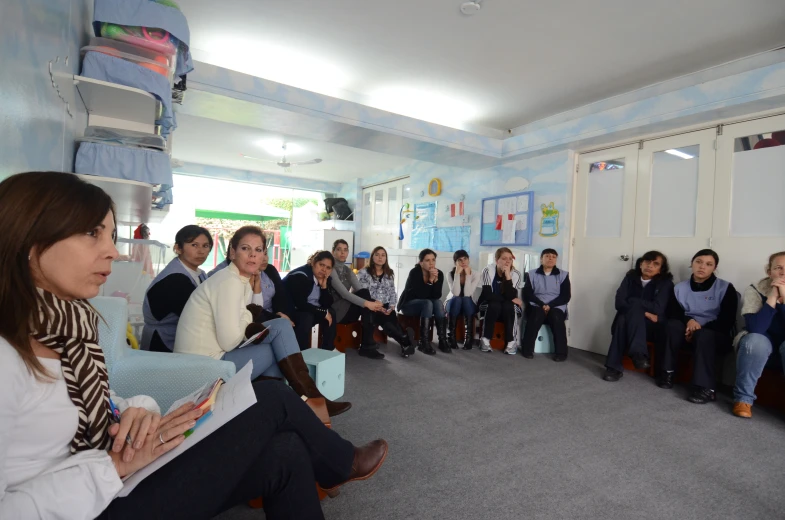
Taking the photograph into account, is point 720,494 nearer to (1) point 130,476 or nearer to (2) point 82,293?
(1) point 130,476

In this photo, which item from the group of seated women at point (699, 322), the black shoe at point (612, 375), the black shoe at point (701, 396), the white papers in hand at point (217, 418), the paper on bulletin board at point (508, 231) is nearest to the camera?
the white papers in hand at point (217, 418)

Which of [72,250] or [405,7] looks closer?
[72,250]

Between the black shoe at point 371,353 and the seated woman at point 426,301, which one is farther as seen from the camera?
the seated woman at point 426,301

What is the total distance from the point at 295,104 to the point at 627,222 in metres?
3.32

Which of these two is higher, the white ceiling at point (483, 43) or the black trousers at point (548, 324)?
the white ceiling at point (483, 43)

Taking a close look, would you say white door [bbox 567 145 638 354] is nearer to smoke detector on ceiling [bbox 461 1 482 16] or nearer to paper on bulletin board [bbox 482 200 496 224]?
paper on bulletin board [bbox 482 200 496 224]

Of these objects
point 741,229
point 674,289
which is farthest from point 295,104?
point 741,229

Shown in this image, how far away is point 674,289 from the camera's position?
3.51 meters

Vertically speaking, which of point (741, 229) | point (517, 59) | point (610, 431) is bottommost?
point (610, 431)

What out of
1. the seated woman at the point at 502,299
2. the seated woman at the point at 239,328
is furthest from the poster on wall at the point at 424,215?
the seated woman at the point at 239,328

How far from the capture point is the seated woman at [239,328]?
1833mm

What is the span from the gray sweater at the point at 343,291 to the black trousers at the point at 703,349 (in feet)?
8.22

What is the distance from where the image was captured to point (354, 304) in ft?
13.4

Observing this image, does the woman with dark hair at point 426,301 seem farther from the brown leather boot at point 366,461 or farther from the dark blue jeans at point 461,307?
the brown leather boot at point 366,461
